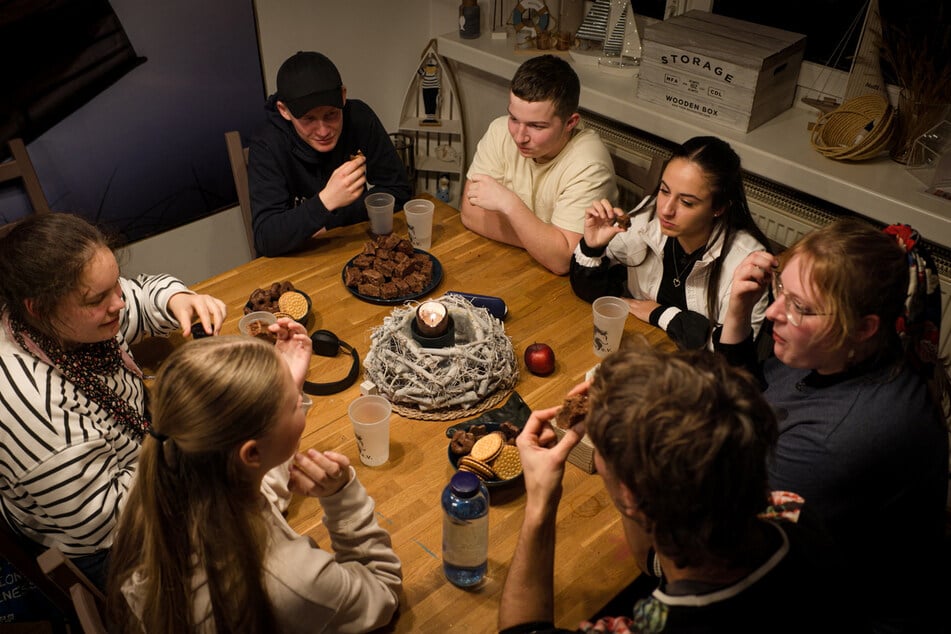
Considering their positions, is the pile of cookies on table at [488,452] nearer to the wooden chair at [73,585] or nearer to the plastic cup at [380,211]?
the wooden chair at [73,585]

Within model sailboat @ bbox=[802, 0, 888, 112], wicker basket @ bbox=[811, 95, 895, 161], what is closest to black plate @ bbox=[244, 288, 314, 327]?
wicker basket @ bbox=[811, 95, 895, 161]

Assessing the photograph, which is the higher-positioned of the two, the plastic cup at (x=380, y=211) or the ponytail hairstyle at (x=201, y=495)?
the ponytail hairstyle at (x=201, y=495)

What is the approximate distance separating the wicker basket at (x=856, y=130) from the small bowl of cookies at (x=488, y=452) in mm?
1674

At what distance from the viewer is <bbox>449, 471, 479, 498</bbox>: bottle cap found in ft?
4.25

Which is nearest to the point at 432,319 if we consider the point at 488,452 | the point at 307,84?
the point at 488,452

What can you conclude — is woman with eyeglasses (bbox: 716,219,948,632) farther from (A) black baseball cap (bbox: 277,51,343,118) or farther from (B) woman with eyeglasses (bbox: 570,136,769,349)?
(A) black baseball cap (bbox: 277,51,343,118)

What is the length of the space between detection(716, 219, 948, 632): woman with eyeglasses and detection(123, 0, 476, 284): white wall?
106 inches

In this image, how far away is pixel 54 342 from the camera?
146 centimetres

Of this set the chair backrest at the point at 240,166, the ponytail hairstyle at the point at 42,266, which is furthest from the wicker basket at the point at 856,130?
the ponytail hairstyle at the point at 42,266

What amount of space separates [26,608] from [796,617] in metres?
1.65

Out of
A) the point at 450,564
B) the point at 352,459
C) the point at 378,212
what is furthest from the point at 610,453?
the point at 378,212

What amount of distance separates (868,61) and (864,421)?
1.82 metres

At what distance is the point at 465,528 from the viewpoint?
4.29 ft

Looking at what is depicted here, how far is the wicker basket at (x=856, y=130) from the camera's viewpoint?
2432 mm
